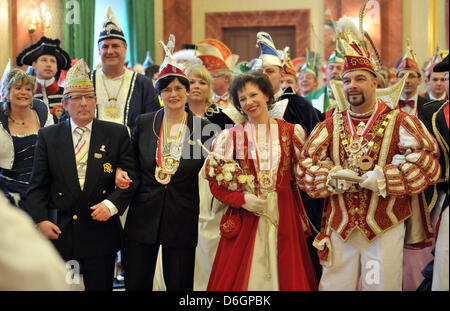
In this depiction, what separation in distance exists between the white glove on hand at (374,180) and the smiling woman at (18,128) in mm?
2183

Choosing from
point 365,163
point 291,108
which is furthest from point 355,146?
point 291,108

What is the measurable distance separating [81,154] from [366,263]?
1.75 metres

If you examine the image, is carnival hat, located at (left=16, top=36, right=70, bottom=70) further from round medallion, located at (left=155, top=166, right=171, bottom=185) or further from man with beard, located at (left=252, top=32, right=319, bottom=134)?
round medallion, located at (left=155, top=166, right=171, bottom=185)

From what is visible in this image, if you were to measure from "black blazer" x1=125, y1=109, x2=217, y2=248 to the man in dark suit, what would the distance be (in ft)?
0.29

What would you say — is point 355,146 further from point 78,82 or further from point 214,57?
point 214,57

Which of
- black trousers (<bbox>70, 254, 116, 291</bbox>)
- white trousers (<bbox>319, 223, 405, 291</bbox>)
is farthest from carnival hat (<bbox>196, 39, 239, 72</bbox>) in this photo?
white trousers (<bbox>319, 223, 405, 291</bbox>)

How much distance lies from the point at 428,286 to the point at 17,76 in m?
2.99

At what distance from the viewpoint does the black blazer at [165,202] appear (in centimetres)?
364

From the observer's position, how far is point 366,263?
328cm

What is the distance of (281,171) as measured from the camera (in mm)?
3561

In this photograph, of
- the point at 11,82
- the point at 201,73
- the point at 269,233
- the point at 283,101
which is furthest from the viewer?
the point at 201,73

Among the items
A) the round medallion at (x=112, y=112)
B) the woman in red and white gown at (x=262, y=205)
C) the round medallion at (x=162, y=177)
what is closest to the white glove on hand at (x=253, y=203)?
the woman in red and white gown at (x=262, y=205)

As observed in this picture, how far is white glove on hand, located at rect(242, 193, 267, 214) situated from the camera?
3.41 m

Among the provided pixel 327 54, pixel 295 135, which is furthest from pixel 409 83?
pixel 327 54
